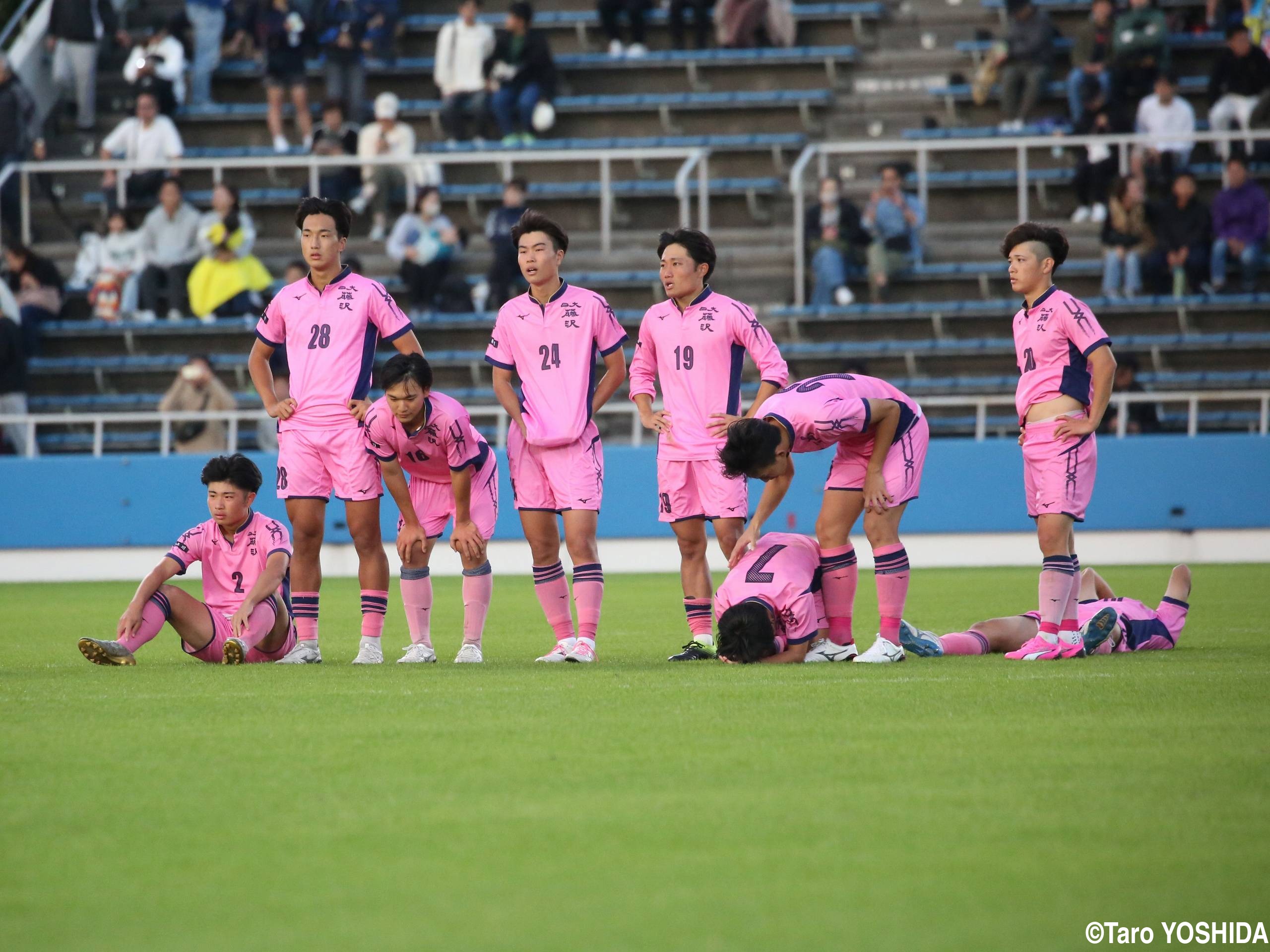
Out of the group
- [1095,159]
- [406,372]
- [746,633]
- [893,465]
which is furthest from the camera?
[1095,159]

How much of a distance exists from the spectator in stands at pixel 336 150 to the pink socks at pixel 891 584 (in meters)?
15.1

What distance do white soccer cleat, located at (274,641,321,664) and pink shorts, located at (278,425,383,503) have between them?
80 centimetres

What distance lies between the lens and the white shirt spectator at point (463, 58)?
75.4 feet

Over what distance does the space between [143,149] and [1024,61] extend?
39.4ft

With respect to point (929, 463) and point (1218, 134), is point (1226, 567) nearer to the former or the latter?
point (929, 463)

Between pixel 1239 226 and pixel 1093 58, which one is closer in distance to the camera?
pixel 1239 226

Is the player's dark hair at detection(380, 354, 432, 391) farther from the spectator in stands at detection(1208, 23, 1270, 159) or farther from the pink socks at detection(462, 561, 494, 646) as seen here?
the spectator in stands at detection(1208, 23, 1270, 159)

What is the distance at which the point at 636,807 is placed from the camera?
4.52m

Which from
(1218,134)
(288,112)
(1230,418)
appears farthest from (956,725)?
(288,112)

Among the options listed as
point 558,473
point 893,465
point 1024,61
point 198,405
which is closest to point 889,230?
point 1024,61

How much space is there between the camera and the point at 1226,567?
15789 millimetres

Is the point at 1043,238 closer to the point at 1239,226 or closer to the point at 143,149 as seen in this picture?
the point at 1239,226

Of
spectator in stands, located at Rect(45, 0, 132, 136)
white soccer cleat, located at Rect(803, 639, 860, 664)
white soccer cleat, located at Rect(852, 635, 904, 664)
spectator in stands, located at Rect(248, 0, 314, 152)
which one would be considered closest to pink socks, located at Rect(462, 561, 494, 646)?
white soccer cleat, located at Rect(803, 639, 860, 664)

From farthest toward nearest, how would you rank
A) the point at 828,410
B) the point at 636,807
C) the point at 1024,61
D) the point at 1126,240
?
the point at 1024,61
the point at 1126,240
the point at 828,410
the point at 636,807
